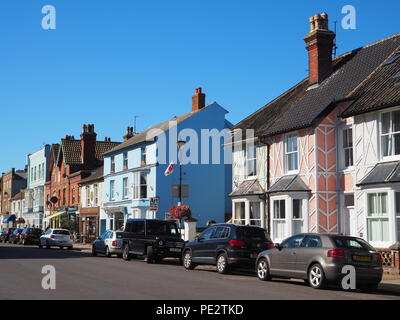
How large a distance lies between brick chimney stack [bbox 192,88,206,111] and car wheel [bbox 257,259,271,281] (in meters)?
28.8

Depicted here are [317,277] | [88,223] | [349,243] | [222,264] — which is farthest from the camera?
[88,223]

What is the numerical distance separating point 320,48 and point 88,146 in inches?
1385

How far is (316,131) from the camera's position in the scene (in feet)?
82.3

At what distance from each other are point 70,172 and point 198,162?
21.4 m

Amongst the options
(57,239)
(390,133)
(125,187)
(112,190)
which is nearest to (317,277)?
(390,133)

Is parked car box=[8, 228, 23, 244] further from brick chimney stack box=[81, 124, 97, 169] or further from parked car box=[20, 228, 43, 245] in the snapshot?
brick chimney stack box=[81, 124, 97, 169]

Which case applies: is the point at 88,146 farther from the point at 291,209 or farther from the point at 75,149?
the point at 291,209

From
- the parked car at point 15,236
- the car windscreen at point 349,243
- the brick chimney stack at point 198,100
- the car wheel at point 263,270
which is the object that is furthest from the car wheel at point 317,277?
the parked car at point 15,236

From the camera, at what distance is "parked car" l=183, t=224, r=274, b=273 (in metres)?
19.1

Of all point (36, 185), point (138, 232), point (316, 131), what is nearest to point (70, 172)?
point (36, 185)

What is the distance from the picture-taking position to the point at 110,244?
98.9 feet

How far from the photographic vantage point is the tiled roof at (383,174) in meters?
20.4

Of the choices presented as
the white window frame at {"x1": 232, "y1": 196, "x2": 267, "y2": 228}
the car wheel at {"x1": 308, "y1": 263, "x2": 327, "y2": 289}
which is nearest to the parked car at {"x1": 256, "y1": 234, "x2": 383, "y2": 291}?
the car wheel at {"x1": 308, "y1": 263, "x2": 327, "y2": 289}
